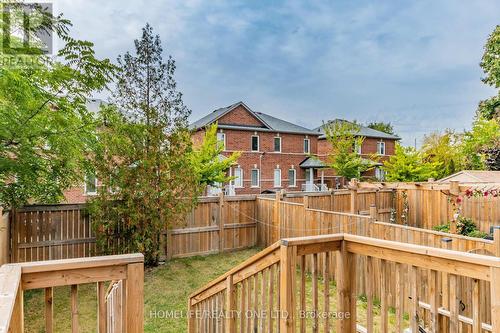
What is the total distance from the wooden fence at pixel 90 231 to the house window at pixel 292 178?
14718 millimetres

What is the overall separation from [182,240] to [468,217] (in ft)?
26.4

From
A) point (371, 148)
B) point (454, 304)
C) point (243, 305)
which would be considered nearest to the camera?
point (454, 304)

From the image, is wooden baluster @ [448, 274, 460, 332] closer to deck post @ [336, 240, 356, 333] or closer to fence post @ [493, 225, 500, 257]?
deck post @ [336, 240, 356, 333]

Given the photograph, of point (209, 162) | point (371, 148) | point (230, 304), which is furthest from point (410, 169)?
point (230, 304)

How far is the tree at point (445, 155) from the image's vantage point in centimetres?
2097

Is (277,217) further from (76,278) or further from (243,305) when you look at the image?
(76,278)

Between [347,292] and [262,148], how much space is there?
20.1 metres

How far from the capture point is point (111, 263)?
64.9 inches

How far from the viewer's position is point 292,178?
23625 millimetres

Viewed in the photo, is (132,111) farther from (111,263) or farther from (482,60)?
(482,60)

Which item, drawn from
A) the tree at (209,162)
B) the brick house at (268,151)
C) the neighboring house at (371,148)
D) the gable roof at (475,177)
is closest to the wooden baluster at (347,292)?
the gable roof at (475,177)

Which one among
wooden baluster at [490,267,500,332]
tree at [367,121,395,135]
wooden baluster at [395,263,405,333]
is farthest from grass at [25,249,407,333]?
tree at [367,121,395,135]

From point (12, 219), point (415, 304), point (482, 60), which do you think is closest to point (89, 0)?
point (12, 219)

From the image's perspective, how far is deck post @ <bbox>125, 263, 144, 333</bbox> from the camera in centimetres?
169
